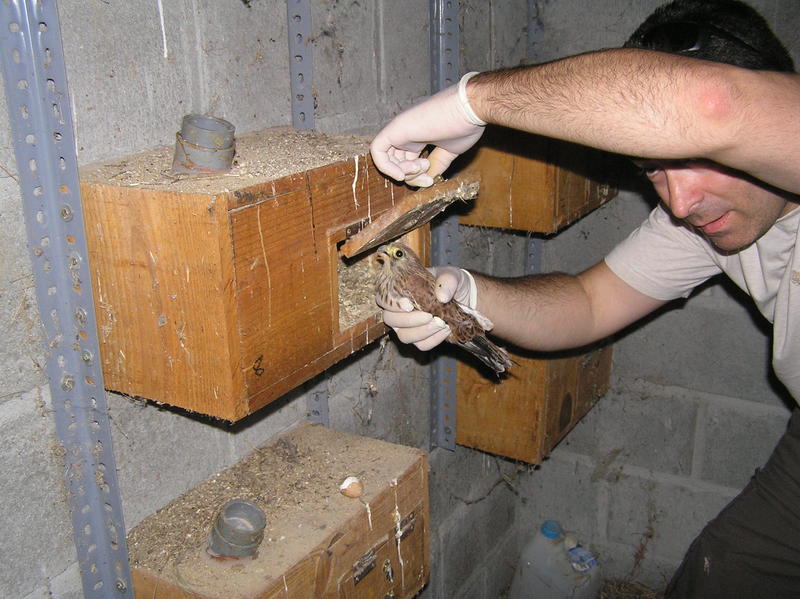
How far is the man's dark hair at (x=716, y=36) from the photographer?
1409mm

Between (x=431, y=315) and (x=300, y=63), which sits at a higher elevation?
(x=300, y=63)

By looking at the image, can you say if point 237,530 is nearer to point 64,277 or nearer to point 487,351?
point 64,277

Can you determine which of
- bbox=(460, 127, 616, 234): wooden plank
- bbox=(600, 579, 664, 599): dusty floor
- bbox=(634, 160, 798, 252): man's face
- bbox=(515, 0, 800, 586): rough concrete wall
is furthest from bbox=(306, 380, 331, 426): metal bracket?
bbox=(600, 579, 664, 599): dusty floor

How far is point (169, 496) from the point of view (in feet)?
4.63

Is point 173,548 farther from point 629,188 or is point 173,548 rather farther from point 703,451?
point 703,451

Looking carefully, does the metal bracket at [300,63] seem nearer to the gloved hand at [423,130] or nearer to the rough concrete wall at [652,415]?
the gloved hand at [423,130]

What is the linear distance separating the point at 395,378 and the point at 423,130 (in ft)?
3.23

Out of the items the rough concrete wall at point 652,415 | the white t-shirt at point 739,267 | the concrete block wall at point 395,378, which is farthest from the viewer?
the rough concrete wall at point 652,415

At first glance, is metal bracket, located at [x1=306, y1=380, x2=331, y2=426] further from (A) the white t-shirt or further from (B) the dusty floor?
(B) the dusty floor

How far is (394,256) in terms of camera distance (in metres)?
1.38

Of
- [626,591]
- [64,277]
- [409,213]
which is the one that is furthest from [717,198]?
[626,591]

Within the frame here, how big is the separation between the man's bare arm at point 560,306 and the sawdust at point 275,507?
0.46m

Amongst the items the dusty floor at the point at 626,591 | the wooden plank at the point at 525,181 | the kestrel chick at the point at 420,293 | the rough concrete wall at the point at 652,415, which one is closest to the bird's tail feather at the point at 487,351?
the kestrel chick at the point at 420,293

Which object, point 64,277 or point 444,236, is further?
point 444,236
